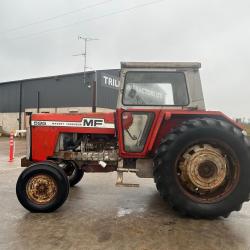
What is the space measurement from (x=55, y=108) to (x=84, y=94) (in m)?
3.46

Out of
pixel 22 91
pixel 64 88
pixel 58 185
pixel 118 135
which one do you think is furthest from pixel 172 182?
pixel 22 91

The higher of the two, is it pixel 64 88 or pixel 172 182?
pixel 64 88

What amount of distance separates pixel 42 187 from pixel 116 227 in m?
1.43

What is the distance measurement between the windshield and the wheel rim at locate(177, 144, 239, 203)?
907 mm

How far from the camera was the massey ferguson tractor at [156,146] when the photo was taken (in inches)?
198

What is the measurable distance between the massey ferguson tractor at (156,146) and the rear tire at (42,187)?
0.05 feet

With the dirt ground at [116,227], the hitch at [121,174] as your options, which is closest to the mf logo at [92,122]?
the hitch at [121,174]

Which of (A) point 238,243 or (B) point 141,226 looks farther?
(B) point 141,226

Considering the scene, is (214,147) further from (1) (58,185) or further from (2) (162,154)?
(1) (58,185)

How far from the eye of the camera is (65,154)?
6.09 meters

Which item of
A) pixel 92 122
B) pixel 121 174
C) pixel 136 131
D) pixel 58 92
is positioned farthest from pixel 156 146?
pixel 58 92

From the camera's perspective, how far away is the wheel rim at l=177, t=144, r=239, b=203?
5098 mm

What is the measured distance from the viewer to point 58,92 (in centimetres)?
2919

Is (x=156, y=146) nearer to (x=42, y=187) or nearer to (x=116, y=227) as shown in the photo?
(x=116, y=227)
